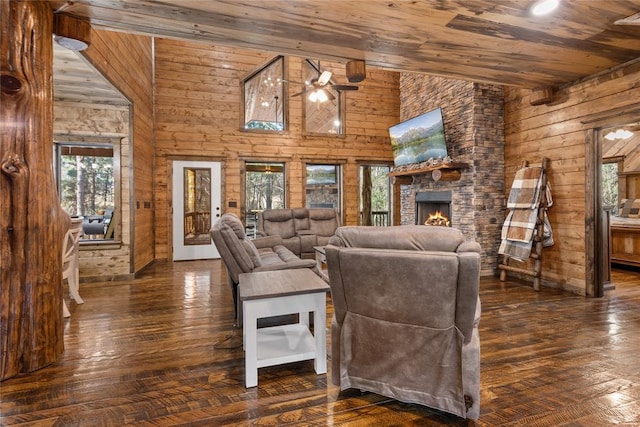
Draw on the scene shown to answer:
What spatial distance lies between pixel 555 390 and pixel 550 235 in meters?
2.98

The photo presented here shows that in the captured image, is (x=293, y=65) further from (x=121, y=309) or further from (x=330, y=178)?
(x=121, y=309)

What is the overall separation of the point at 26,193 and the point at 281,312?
1.85 metres

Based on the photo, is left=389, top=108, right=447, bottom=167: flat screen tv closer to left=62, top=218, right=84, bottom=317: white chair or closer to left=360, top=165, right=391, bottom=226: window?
left=360, top=165, right=391, bottom=226: window

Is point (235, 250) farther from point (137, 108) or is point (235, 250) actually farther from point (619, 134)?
point (619, 134)

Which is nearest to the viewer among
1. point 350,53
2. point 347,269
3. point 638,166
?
point 347,269

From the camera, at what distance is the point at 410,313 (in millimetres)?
1654

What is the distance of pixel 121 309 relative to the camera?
Answer: 357cm

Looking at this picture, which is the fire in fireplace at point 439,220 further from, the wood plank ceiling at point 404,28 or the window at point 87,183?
the window at point 87,183

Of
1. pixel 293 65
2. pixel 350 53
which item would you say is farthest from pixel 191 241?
pixel 350 53

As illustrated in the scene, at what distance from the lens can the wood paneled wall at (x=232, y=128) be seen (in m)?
6.60

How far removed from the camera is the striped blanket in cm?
432

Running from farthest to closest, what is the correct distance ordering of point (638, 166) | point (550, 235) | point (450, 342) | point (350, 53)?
1. point (638, 166)
2. point (550, 235)
3. point (350, 53)
4. point (450, 342)

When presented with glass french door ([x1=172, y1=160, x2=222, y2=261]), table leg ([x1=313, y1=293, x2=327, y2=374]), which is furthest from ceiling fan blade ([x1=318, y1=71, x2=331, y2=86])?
table leg ([x1=313, y1=293, x2=327, y2=374])

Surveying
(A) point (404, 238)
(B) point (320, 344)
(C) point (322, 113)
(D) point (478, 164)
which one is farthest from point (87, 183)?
(D) point (478, 164)
